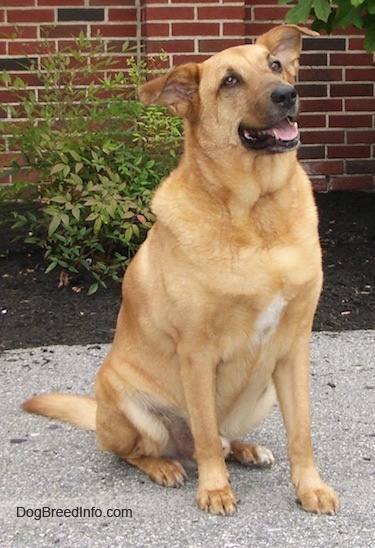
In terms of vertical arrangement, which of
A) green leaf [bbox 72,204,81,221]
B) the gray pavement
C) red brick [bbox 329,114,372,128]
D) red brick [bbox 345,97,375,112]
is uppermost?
red brick [bbox 345,97,375,112]

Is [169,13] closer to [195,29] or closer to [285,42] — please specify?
[195,29]

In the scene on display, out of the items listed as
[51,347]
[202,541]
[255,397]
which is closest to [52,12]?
[51,347]

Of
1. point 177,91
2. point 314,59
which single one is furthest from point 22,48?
point 177,91

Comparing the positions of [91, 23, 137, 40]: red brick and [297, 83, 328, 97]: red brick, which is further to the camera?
[297, 83, 328, 97]: red brick

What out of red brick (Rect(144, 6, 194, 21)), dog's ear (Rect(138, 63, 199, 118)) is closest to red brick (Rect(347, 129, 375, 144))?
red brick (Rect(144, 6, 194, 21))

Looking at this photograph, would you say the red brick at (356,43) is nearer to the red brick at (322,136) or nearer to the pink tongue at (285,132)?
the red brick at (322,136)

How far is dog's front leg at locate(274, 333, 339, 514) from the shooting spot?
12.3 feet

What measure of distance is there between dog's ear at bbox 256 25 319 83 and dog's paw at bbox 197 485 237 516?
5.51ft

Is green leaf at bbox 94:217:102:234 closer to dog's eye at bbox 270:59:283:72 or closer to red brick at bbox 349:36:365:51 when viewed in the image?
dog's eye at bbox 270:59:283:72

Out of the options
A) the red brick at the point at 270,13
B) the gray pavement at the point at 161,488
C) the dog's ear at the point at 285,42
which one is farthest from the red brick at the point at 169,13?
the dog's ear at the point at 285,42

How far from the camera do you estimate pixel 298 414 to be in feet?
12.6

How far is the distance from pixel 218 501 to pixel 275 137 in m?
1.35

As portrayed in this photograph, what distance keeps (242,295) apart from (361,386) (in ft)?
5.69

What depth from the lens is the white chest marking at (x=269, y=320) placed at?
3.63 meters
